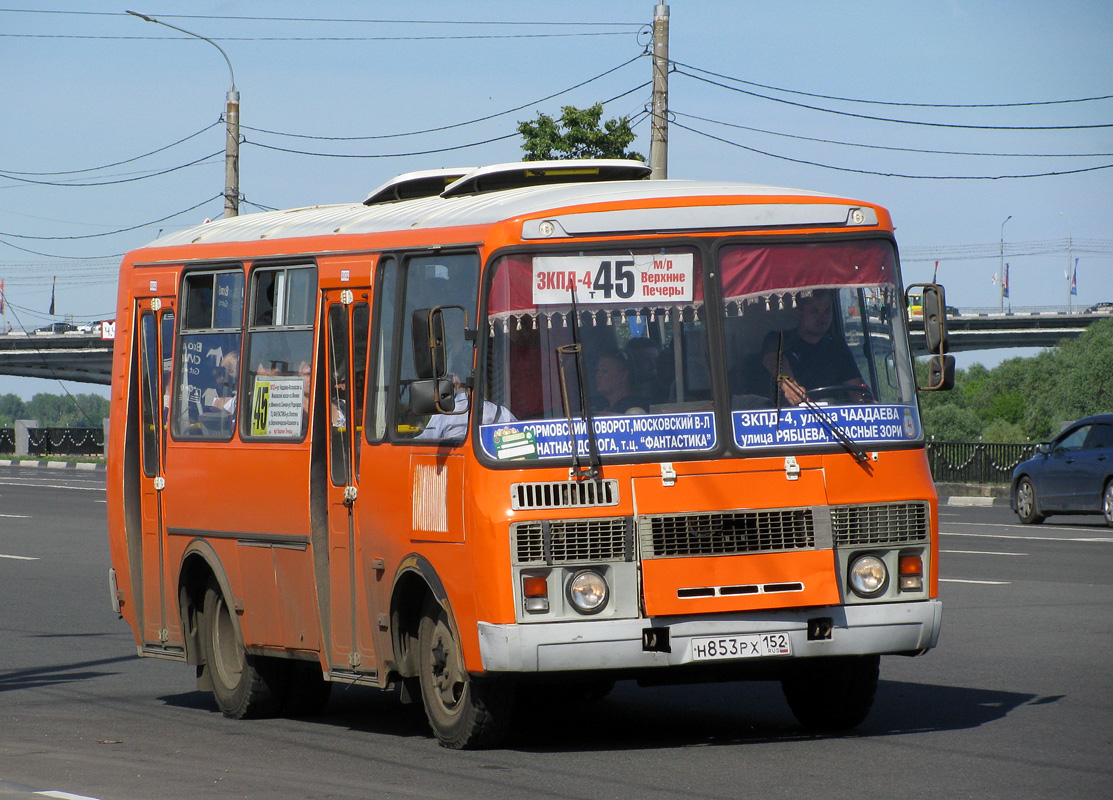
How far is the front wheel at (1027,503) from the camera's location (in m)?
26.2

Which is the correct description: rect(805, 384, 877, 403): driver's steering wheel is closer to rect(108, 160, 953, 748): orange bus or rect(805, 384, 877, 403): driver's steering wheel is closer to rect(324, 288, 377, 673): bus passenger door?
rect(108, 160, 953, 748): orange bus

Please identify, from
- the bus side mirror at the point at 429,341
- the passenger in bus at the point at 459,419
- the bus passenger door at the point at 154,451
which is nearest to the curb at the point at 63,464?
the bus passenger door at the point at 154,451

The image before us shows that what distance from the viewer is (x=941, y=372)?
862 cm

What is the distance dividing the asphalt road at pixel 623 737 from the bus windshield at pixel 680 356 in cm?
147

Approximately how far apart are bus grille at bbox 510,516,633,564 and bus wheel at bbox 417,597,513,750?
0.67 meters

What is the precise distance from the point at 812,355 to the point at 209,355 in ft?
13.2

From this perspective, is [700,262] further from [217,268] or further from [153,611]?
[153,611]

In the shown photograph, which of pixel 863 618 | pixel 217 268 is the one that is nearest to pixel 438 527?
pixel 863 618

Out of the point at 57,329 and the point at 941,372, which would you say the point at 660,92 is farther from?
the point at 57,329

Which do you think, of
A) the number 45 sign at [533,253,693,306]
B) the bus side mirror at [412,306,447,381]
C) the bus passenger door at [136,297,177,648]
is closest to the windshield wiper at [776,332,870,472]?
the number 45 sign at [533,253,693,306]

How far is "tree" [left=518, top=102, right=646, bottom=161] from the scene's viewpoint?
28.3m

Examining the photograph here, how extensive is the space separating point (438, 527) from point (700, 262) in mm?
1775

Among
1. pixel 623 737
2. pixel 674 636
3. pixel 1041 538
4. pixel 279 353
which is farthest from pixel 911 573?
pixel 1041 538

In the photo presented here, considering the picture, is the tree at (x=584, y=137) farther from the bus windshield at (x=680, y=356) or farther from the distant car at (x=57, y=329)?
the distant car at (x=57, y=329)
